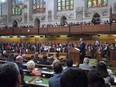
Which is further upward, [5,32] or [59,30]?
[59,30]

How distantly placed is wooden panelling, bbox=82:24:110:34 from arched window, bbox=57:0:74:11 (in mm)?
5341

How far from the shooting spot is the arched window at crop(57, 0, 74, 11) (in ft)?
92.6

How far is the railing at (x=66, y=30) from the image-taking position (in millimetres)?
21891

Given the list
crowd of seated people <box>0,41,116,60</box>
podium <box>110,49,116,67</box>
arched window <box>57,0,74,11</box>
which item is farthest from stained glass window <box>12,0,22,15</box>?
podium <box>110,49,116,67</box>

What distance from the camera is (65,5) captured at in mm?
28828

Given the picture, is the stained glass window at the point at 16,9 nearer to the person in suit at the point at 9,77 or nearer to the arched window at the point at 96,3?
the arched window at the point at 96,3

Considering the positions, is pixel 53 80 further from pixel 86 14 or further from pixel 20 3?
pixel 20 3

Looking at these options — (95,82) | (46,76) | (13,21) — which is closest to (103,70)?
(95,82)

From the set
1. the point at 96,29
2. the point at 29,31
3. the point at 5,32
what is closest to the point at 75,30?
the point at 96,29

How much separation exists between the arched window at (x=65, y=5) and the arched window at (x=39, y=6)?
Result: 91.3 inches

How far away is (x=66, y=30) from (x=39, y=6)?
797 centimetres

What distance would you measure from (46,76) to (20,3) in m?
25.4

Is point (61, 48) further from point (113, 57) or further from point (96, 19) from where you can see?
point (113, 57)

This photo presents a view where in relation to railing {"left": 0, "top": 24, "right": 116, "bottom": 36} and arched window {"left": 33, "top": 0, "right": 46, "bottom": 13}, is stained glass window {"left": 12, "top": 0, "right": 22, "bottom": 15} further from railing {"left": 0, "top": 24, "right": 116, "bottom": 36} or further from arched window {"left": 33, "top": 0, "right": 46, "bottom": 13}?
railing {"left": 0, "top": 24, "right": 116, "bottom": 36}
